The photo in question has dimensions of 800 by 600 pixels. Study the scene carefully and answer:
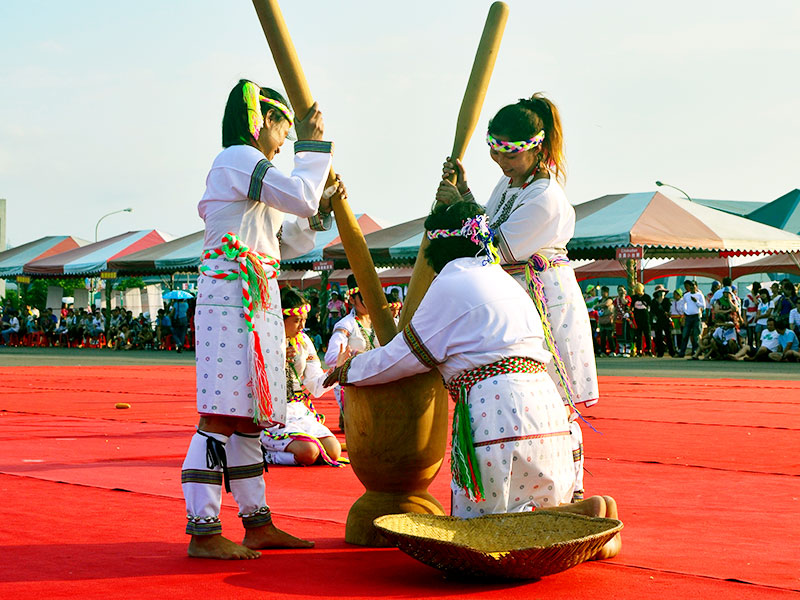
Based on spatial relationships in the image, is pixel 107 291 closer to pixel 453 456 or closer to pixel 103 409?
pixel 103 409

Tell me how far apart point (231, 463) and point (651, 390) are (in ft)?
29.0

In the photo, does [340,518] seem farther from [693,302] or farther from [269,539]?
[693,302]

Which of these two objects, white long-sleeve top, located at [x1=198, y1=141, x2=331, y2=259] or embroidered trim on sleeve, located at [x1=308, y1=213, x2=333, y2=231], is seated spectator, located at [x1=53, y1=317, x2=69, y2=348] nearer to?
embroidered trim on sleeve, located at [x1=308, y1=213, x2=333, y2=231]

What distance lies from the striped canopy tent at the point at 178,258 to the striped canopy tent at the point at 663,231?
20.5 ft

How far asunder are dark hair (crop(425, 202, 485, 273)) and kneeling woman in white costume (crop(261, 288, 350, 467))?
238 cm

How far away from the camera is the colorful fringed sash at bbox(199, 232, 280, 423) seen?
3498 mm

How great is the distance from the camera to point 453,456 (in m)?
3.40

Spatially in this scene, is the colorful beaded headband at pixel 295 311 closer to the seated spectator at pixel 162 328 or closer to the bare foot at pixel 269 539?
the bare foot at pixel 269 539

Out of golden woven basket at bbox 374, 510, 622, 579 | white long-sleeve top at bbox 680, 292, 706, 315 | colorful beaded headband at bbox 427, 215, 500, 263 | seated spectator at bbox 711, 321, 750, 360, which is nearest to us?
golden woven basket at bbox 374, 510, 622, 579

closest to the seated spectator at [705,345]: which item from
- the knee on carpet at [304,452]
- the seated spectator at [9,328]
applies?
the knee on carpet at [304,452]

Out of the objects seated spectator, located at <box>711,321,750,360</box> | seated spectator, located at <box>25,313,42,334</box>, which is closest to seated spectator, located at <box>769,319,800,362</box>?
seated spectator, located at <box>711,321,750,360</box>

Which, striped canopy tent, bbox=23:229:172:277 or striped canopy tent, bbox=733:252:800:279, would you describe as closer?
striped canopy tent, bbox=23:229:172:277

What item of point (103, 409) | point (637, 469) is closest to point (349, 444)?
point (637, 469)

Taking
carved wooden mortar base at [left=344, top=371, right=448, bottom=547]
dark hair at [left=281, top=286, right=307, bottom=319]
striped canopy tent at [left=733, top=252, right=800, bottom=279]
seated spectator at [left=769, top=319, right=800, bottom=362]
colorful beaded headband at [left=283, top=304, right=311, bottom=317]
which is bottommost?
seated spectator at [left=769, top=319, right=800, bottom=362]
